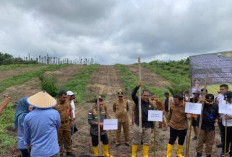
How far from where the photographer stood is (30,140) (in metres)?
3.06

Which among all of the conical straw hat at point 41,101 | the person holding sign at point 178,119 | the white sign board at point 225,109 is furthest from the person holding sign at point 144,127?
the conical straw hat at point 41,101

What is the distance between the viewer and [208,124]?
187 inches

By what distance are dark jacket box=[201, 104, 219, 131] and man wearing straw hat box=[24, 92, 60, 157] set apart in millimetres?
3452

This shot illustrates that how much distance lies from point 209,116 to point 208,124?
0.19 meters

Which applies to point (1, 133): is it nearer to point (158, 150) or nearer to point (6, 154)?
point (6, 154)

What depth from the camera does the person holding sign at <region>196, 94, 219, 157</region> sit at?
15.5 ft

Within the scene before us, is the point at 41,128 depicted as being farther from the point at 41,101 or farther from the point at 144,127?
the point at 144,127

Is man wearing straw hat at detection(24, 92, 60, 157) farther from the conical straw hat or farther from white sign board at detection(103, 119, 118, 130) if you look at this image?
white sign board at detection(103, 119, 118, 130)

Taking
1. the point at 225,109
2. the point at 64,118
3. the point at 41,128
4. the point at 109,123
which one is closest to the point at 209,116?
the point at 225,109

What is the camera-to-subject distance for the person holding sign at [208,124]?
187 inches

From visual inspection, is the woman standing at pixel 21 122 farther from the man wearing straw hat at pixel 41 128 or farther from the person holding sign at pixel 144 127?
the person holding sign at pixel 144 127

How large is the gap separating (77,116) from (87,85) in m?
8.17

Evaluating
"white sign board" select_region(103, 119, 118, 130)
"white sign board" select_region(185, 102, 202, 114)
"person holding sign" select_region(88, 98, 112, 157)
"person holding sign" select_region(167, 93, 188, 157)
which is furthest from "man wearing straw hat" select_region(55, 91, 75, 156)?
"white sign board" select_region(185, 102, 202, 114)

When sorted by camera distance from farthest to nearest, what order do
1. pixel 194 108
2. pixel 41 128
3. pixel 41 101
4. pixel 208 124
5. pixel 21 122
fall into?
pixel 208 124 → pixel 194 108 → pixel 21 122 → pixel 41 101 → pixel 41 128
